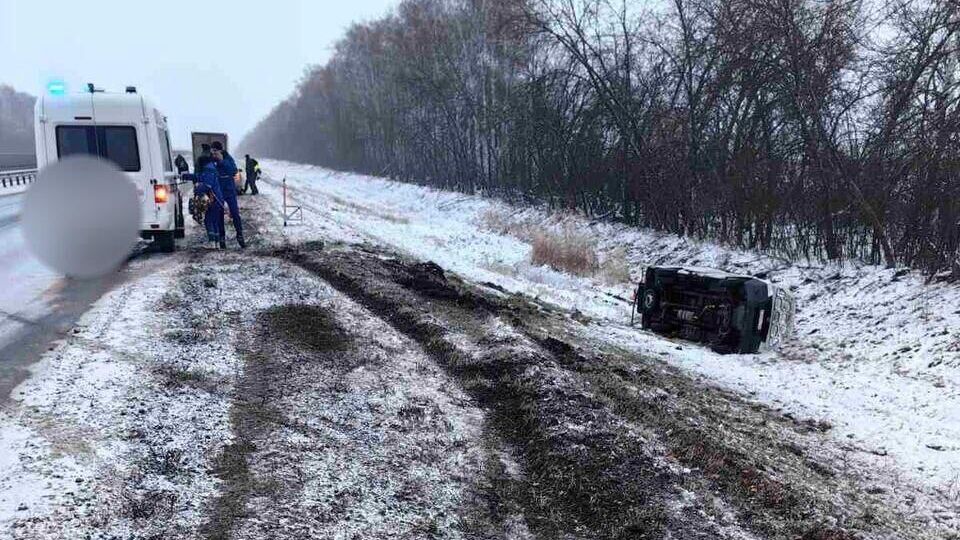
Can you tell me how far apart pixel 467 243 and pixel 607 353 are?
10896 millimetres

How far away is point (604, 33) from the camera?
19969mm

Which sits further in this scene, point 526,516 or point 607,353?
point 607,353

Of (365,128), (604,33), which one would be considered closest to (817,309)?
(604,33)

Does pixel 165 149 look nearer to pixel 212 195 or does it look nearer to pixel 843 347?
pixel 212 195

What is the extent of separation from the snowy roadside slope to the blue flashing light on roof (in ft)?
14.9

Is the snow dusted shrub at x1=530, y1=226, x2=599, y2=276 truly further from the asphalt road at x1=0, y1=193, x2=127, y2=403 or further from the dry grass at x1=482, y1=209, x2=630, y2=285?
the asphalt road at x1=0, y1=193, x2=127, y2=403

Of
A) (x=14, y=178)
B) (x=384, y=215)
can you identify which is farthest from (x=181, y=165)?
(x=14, y=178)

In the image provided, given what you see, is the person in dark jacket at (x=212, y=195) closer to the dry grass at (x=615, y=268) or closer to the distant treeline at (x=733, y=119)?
the dry grass at (x=615, y=268)

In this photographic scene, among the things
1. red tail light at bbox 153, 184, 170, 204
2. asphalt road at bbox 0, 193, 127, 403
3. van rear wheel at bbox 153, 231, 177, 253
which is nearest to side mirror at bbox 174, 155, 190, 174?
van rear wheel at bbox 153, 231, 177, 253

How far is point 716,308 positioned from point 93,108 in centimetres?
968

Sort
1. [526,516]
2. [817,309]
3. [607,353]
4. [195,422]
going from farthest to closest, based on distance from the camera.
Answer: [817,309] < [607,353] < [195,422] < [526,516]

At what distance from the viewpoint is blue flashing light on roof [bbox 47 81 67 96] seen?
1023 centimetres

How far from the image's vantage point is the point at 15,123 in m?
112

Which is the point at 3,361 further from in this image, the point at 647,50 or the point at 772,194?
the point at 647,50
